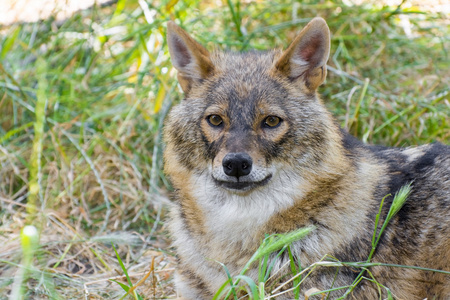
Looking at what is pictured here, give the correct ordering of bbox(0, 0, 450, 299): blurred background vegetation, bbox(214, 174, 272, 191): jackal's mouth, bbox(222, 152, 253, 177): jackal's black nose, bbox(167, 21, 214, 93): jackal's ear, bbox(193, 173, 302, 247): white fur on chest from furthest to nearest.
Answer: bbox(0, 0, 450, 299): blurred background vegetation, bbox(167, 21, 214, 93): jackal's ear, bbox(193, 173, 302, 247): white fur on chest, bbox(214, 174, 272, 191): jackal's mouth, bbox(222, 152, 253, 177): jackal's black nose

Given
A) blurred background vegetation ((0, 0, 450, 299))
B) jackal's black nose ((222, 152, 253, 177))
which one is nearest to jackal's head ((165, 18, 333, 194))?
jackal's black nose ((222, 152, 253, 177))

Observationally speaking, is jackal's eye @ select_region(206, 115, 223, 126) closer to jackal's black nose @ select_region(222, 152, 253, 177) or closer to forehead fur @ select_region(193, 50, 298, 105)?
forehead fur @ select_region(193, 50, 298, 105)

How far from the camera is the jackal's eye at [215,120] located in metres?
4.00

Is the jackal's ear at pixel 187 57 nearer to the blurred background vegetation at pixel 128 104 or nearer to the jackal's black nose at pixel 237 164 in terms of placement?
the jackal's black nose at pixel 237 164

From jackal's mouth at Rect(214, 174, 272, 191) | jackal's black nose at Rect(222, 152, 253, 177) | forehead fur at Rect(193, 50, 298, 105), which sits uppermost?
forehead fur at Rect(193, 50, 298, 105)

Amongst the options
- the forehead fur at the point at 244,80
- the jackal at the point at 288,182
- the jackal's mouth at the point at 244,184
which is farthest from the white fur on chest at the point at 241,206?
the forehead fur at the point at 244,80

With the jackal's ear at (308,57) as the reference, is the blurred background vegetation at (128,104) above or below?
below

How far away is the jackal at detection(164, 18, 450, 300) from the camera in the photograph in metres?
3.83

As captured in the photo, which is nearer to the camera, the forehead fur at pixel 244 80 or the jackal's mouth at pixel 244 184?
the jackal's mouth at pixel 244 184

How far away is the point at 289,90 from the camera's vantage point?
161 inches

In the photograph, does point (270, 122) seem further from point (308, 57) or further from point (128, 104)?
point (128, 104)

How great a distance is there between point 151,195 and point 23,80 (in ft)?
9.07

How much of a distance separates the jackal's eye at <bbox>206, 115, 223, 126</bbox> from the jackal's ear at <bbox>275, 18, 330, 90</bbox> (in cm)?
66

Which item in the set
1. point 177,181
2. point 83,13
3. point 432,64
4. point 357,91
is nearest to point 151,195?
point 177,181
